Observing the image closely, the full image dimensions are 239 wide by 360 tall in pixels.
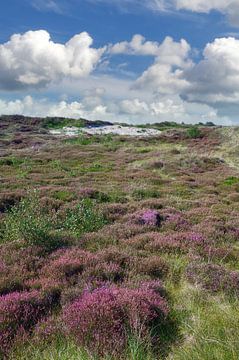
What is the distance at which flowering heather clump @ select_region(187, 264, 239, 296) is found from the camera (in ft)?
23.6

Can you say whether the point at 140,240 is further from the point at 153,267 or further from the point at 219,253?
the point at 153,267

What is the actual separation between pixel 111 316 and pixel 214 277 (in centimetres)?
277

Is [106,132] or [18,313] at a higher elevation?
[18,313]

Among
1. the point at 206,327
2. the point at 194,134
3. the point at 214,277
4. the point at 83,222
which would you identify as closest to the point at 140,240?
the point at 83,222

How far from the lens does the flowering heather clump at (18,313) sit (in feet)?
17.6

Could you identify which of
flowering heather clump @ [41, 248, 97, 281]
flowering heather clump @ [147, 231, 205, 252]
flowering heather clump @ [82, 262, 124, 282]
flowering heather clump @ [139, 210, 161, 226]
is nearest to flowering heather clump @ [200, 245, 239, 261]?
flowering heather clump @ [147, 231, 205, 252]

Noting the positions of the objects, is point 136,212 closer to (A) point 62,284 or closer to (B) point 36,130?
(A) point 62,284

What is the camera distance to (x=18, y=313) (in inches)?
232

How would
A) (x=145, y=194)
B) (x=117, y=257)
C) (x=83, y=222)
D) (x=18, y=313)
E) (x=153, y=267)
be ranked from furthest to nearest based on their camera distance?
(x=145, y=194)
(x=83, y=222)
(x=117, y=257)
(x=153, y=267)
(x=18, y=313)

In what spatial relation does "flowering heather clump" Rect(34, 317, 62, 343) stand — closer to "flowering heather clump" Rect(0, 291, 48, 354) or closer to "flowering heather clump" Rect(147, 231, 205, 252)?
"flowering heather clump" Rect(0, 291, 48, 354)

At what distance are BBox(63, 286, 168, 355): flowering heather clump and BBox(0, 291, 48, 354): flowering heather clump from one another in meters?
0.49

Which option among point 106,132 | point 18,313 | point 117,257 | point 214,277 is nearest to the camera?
point 18,313

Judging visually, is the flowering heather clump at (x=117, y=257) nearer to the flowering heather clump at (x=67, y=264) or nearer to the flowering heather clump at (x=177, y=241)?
the flowering heather clump at (x=67, y=264)

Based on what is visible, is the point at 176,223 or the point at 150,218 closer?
the point at 176,223
